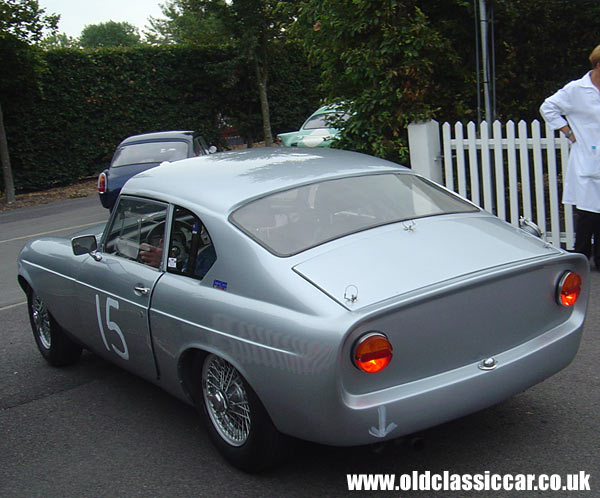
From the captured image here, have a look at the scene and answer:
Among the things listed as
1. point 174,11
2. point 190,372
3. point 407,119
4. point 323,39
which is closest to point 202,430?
point 190,372

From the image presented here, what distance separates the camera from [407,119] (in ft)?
28.6

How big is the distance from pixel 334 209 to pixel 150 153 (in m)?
9.84

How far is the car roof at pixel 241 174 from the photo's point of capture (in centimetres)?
412

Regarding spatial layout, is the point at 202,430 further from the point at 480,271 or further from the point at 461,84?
the point at 461,84

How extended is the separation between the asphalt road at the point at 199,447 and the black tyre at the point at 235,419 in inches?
4.5

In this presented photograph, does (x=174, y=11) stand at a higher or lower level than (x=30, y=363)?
higher

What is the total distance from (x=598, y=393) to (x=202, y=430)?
2260 mm

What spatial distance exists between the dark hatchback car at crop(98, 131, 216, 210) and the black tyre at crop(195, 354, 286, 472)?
920 cm

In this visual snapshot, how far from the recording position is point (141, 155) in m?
13.3

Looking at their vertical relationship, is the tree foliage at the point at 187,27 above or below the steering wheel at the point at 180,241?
above

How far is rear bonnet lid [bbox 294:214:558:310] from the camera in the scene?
3.31 m

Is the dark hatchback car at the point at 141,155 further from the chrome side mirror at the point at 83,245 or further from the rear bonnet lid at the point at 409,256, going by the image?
the rear bonnet lid at the point at 409,256

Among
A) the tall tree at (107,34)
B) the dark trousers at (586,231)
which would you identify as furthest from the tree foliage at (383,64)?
the tall tree at (107,34)

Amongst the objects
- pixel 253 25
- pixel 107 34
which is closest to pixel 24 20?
pixel 253 25
